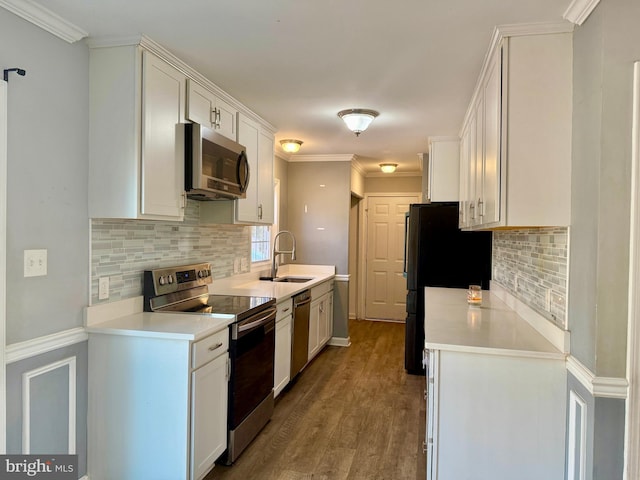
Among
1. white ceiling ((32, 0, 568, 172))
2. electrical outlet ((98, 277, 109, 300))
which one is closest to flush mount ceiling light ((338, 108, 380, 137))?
white ceiling ((32, 0, 568, 172))

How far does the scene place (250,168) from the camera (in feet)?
11.2

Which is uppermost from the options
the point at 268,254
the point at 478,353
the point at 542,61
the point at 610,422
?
the point at 542,61

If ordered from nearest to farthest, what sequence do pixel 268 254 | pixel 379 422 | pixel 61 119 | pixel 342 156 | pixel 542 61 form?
pixel 542 61 → pixel 61 119 → pixel 379 422 → pixel 268 254 → pixel 342 156

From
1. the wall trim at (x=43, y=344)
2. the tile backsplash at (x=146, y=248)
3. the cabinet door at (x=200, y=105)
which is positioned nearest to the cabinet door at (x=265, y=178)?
the tile backsplash at (x=146, y=248)

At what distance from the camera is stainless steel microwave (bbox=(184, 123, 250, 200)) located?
246cm

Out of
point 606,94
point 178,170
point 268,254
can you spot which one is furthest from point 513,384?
point 268,254

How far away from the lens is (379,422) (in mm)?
3080

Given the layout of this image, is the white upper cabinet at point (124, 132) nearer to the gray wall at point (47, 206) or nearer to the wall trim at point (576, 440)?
the gray wall at point (47, 206)

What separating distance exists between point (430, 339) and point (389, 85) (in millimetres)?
1600

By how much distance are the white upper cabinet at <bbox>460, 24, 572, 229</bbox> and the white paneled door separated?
15.7 feet

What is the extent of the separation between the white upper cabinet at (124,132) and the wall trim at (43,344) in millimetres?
598

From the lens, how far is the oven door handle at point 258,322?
2.49 m

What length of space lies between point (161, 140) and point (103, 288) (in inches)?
33.7

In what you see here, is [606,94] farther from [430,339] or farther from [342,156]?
[342,156]
